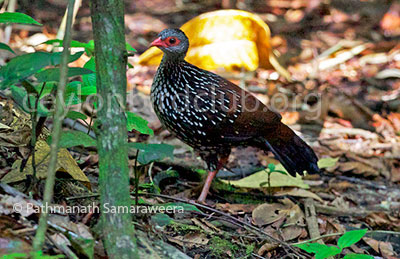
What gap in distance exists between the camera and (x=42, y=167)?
2430mm

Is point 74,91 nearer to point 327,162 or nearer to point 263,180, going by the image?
point 263,180

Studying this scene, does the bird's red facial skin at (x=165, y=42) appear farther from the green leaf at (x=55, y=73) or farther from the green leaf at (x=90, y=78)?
the green leaf at (x=55, y=73)

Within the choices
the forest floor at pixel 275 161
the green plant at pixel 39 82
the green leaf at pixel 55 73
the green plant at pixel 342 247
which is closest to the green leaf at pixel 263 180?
the forest floor at pixel 275 161

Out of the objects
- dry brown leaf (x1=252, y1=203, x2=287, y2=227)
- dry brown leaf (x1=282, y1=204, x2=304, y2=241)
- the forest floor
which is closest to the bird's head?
the forest floor

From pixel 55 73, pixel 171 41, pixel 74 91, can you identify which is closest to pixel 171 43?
pixel 171 41

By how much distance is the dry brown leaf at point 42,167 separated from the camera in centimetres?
235

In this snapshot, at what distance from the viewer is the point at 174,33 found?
3.87m

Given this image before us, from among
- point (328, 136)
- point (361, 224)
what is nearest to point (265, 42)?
point (328, 136)

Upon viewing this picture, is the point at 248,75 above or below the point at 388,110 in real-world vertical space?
above

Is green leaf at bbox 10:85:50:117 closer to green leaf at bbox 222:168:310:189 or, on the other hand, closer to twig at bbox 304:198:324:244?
twig at bbox 304:198:324:244

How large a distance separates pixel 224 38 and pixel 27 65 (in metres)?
4.43

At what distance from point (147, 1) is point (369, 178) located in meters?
5.95

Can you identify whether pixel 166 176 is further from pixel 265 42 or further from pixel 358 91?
pixel 358 91

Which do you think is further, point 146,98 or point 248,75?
point 248,75
